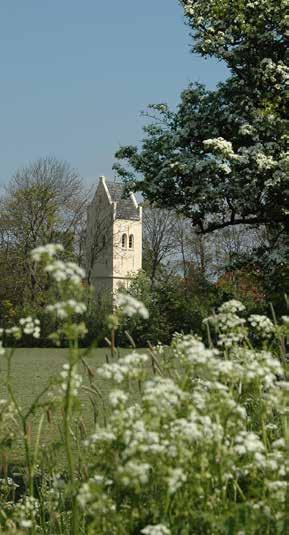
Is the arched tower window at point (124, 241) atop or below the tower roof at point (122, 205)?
below

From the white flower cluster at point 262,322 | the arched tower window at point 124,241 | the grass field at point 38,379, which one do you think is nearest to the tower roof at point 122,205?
the arched tower window at point 124,241

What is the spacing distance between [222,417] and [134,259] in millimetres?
54685

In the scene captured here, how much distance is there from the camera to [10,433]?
275 cm

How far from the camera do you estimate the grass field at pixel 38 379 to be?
8.93m

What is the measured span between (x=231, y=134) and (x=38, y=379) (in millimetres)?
6496

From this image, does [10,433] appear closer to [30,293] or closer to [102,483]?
[102,483]

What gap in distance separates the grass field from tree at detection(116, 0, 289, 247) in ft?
12.5

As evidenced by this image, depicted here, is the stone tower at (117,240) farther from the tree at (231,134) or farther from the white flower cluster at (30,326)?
the white flower cluster at (30,326)

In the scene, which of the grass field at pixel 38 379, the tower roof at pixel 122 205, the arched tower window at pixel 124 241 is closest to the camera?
the grass field at pixel 38 379

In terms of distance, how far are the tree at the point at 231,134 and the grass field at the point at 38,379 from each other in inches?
150

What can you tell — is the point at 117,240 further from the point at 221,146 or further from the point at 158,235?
the point at 221,146

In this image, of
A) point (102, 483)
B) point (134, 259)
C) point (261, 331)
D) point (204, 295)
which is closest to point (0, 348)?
point (102, 483)

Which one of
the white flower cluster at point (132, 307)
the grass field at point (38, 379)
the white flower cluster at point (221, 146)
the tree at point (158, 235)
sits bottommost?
the grass field at point (38, 379)

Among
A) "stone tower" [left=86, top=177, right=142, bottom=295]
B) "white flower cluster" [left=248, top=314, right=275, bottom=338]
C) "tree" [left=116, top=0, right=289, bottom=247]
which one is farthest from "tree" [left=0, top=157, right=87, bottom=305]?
"white flower cluster" [left=248, top=314, right=275, bottom=338]
